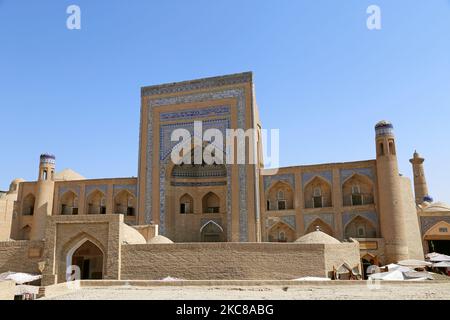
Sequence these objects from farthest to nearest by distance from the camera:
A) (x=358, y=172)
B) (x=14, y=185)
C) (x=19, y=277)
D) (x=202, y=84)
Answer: (x=14, y=185), (x=202, y=84), (x=358, y=172), (x=19, y=277)

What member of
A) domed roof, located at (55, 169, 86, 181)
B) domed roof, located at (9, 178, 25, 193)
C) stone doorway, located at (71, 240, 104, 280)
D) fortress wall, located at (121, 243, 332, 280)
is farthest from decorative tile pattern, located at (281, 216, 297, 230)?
domed roof, located at (9, 178, 25, 193)

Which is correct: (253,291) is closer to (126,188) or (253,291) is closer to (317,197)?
(317,197)

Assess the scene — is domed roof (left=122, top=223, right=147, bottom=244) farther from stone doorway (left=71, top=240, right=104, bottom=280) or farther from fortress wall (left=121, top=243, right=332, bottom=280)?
stone doorway (left=71, top=240, right=104, bottom=280)

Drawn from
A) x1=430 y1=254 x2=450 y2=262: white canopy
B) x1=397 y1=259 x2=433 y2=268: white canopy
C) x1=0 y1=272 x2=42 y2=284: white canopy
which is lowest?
x1=0 y1=272 x2=42 y2=284: white canopy

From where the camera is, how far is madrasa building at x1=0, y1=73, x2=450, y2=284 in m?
15.6

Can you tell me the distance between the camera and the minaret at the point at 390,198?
1952 centimetres

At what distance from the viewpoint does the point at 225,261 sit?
15414mm

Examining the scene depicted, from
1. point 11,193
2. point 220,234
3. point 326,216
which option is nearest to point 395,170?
point 326,216

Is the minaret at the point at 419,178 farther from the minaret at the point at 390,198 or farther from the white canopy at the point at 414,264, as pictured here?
the white canopy at the point at 414,264

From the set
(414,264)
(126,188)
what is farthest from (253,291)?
→ (126,188)

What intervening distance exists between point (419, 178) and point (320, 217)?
14376mm

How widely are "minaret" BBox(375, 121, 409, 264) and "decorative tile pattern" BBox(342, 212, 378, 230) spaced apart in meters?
0.51
